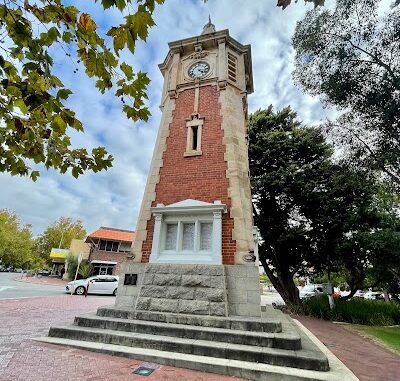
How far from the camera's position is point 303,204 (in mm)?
14977

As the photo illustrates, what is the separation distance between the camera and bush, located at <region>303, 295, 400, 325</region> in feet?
40.4

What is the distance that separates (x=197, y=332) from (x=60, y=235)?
53786 mm

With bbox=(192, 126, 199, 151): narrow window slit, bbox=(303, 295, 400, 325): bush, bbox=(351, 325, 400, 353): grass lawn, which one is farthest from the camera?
bbox=(303, 295, 400, 325): bush

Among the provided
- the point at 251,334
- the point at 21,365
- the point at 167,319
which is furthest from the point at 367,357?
the point at 21,365

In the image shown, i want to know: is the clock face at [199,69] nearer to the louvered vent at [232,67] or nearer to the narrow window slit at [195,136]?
the louvered vent at [232,67]

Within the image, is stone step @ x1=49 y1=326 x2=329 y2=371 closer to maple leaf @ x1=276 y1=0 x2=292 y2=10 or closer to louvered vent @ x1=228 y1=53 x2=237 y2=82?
maple leaf @ x1=276 y1=0 x2=292 y2=10

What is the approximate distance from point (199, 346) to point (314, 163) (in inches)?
524

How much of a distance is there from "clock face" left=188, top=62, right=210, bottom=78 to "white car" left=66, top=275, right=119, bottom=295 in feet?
51.8

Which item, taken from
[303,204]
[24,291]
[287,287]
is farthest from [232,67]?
[24,291]

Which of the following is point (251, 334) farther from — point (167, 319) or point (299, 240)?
point (299, 240)

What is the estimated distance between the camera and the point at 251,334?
5410mm

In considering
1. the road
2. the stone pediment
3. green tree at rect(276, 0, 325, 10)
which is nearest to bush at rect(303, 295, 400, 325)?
the stone pediment

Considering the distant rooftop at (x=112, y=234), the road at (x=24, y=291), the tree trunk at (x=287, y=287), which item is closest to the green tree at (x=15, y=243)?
the distant rooftop at (x=112, y=234)

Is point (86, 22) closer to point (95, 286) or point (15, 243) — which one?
point (95, 286)
